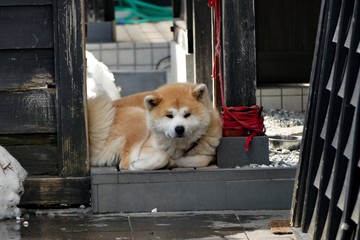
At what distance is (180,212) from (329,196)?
2304 mm

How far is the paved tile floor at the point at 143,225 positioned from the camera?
7191 millimetres

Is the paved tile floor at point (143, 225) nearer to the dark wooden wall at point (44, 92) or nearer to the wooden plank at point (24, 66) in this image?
the dark wooden wall at point (44, 92)

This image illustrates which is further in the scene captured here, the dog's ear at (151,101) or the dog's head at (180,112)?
the dog's ear at (151,101)

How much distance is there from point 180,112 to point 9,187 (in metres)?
1.44

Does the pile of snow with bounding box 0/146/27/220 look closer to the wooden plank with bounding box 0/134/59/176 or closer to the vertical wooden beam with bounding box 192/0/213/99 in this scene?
the wooden plank with bounding box 0/134/59/176

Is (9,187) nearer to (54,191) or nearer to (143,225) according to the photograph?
(54,191)

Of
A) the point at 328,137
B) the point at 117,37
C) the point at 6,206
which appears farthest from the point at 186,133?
the point at 117,37

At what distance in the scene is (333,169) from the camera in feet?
18.9

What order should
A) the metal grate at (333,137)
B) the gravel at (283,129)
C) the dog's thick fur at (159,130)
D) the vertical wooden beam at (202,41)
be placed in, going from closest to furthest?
the metal grate at (333,137)
the dog's thick fur at (159,130)
the gravel at (283,129)
the vertical wooden beam at (202,41)

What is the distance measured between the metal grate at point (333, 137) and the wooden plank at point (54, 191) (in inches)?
85.7

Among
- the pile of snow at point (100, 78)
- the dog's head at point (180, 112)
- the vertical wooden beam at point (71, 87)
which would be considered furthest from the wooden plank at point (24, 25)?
the pile of snow at point (100, 78)

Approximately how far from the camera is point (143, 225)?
752 centimetres

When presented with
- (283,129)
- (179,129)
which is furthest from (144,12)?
(179,129)

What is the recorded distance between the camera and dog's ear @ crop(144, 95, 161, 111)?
25.6 feet
